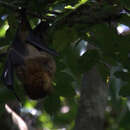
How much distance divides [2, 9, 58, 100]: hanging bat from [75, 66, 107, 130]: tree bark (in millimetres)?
905

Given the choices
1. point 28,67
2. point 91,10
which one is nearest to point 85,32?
point 91,10

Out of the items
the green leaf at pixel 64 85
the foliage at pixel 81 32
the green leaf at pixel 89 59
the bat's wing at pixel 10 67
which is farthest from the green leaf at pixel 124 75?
the bat's wing at pixel 10 67

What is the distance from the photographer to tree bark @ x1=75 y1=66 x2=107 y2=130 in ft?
10.5

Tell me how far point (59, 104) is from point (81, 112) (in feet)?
1.88

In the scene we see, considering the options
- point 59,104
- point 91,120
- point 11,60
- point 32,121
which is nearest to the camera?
point 11,60

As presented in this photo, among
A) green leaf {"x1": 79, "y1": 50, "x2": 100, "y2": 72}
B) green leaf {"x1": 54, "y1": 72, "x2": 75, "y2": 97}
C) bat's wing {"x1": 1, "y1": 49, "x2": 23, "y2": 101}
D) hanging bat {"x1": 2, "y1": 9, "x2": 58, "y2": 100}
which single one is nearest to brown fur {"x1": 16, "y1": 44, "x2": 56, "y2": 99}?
hanging bat {"x1": 2, "y1": 9, "x2": 58, "y2": 100}

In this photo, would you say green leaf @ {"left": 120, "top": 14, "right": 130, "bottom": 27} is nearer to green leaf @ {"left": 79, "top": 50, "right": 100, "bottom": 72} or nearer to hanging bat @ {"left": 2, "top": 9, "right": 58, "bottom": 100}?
green leaf @ {"left": 79, "top": 50, "right": 100, "bottom": 72}

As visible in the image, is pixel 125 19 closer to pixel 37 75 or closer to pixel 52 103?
pixel 37 75

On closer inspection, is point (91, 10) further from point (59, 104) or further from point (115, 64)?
point (59, 104)

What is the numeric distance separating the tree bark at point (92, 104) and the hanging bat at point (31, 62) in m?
0.90

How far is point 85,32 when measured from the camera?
2.39 m

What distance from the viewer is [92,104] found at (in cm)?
334

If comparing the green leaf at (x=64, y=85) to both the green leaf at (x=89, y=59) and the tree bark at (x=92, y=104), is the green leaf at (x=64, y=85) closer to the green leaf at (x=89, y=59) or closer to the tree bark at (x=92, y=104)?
the green leaf at (x=89, y=59)

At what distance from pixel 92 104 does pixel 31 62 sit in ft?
4.41
